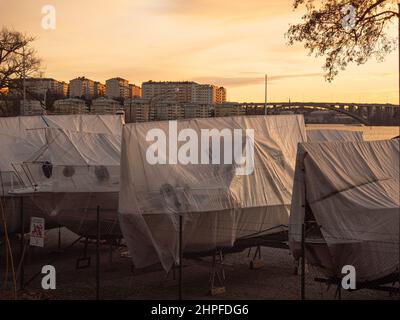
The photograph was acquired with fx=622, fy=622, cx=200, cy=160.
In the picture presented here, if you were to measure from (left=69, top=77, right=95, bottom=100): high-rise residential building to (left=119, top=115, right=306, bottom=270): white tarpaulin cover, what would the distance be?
245ft

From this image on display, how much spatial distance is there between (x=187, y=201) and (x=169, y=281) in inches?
80.9

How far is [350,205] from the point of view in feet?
33.6

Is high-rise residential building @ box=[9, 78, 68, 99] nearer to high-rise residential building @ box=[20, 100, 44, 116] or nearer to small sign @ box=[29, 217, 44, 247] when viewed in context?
high-rise residential building @ box=[20, 100, 44, 116]

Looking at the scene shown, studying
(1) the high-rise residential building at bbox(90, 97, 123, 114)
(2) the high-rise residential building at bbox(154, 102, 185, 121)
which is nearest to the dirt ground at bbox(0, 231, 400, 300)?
(2) the high-rise residential building at bbox(154, 102, 185, 121)

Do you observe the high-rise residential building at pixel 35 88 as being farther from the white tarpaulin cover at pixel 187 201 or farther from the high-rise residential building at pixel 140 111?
the white tarpaulin cover at pixel 187 201

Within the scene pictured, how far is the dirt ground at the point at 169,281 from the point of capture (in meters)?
11.8

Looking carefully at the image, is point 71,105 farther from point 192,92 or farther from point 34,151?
point 34,151

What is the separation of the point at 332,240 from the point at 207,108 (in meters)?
39.7

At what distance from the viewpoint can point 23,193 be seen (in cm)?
1443

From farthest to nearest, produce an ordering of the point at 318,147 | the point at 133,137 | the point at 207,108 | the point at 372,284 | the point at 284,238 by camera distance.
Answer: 1. the point at 207,108
2. the point at 284,238
3. the point at 133,137
4. the point at 318,147
5. the point at 372,284

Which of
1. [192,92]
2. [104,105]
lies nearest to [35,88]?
[104,105]
